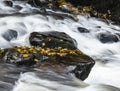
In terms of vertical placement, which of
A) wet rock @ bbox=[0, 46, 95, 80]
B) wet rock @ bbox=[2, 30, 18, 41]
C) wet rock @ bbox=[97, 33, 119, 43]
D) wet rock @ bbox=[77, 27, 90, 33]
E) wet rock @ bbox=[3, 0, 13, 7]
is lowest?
wet rock @ bbox=[0, 46, 95, 80]

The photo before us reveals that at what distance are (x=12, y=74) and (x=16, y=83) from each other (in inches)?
19.2

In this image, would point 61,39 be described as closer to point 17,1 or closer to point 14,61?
point 14,61

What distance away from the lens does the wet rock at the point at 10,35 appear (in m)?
10.1

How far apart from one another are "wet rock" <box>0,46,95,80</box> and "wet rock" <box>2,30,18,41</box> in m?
1.79

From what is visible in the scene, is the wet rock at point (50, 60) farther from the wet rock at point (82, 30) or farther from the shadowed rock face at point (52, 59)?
the wet rock at point (82, 30)

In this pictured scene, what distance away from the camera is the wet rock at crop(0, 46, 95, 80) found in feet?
25.3

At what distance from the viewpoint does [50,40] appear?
9.30 meters

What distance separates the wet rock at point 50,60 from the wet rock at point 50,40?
2.53 ft

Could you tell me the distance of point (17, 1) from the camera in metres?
14.4

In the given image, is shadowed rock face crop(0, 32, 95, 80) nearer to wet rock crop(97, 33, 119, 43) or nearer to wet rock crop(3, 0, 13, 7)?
wet rock crop(97, 33, 119, 43)

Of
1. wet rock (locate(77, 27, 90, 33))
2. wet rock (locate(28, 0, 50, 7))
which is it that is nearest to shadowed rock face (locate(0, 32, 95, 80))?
wet rock (locate(77, 27, 90, 33))

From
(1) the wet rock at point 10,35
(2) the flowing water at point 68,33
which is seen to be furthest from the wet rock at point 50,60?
(1) the wet rock at point 10,35

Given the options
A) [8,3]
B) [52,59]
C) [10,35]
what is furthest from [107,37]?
[52,59]

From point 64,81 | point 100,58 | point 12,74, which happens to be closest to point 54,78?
point 64,81
